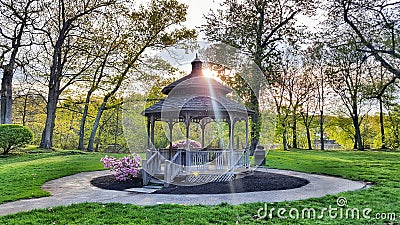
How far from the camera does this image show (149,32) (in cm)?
2320

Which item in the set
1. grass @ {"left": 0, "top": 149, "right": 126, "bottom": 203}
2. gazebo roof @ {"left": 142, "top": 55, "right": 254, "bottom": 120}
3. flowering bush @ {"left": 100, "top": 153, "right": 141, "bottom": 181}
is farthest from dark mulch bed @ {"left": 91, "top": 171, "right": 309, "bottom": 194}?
gazebo roof @ {"left": 142, "top": 55, "right": 254, "bottom": 120}

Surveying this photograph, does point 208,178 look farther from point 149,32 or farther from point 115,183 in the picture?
point 149,32

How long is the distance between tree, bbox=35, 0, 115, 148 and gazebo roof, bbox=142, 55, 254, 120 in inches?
432

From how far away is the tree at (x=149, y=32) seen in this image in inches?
903

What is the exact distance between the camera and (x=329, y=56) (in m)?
28.1

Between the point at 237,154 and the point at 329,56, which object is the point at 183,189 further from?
the point at 329,56

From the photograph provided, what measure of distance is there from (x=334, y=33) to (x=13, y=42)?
701 inches

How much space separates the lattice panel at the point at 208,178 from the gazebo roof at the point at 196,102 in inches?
78.5

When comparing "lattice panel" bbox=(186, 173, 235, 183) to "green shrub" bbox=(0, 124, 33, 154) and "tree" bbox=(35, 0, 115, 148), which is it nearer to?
"green shrub" bbox=(0, 124, 33, 154)

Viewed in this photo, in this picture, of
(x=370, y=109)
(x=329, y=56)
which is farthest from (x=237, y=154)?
(x=370, y=109)

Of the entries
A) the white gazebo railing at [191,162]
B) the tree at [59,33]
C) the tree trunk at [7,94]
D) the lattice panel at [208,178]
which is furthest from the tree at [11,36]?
the lattice panel at [208,178]


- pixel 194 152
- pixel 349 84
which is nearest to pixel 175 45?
pixel 194 152

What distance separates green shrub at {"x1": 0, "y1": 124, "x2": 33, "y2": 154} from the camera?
616 inches

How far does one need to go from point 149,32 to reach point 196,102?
1462 centimetres
